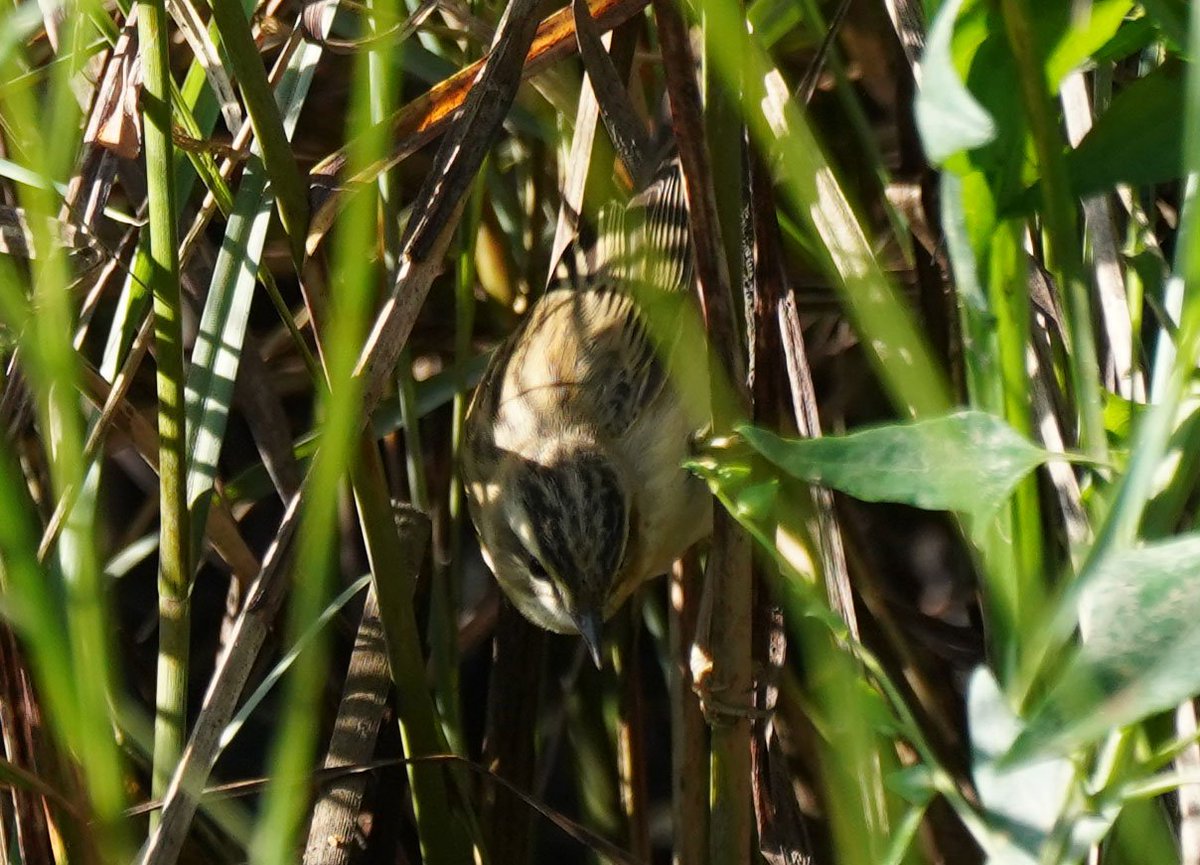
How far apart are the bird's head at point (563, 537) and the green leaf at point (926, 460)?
1.04 metres

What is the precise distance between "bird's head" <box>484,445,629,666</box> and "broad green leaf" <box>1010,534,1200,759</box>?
3.80ft

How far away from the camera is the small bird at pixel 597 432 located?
1817 millimetres

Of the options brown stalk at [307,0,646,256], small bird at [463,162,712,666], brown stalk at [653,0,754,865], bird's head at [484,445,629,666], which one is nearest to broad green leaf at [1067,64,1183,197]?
brown stalk at [653,0,754,865]

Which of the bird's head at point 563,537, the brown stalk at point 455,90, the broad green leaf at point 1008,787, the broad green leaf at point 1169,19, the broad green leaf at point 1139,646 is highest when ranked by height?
the brown stalk at point 455,90

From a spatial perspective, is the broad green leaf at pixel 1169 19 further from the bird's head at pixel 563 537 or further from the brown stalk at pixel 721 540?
the bird's head at pixel 563 537

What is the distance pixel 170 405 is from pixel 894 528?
5.04 feet

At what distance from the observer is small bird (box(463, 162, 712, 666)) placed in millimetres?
1817

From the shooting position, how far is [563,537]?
1.84 meters

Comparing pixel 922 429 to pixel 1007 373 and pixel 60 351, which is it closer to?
pixel 1007 373

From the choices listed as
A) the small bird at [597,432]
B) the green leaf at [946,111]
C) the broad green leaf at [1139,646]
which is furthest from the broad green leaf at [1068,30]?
the small bird at [597,432]

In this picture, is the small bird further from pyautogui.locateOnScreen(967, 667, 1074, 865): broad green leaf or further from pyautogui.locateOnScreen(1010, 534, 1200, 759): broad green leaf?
pyautogui.locateOnScreen(1010, 534, 1200, 759): broad green leaf

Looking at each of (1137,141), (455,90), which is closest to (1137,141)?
(1137,141)

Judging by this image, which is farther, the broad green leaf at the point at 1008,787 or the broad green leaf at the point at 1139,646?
the broad green leaf at the point at 1008,787

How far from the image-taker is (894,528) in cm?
246
